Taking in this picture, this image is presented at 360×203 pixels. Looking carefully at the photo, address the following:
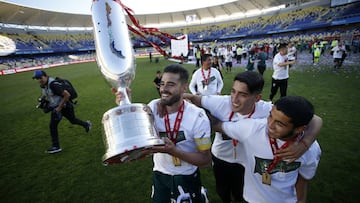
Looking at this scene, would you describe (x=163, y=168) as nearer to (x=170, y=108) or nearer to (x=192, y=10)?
(x=170, y=108)

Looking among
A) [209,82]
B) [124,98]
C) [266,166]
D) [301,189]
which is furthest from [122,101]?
[209,82]

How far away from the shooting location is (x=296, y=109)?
1354mm

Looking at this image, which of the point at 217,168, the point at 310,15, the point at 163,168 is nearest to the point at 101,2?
the point at 163,168

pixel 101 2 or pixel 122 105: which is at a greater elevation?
pixel 101 2

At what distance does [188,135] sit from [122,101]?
2.36 ft

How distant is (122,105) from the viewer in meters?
1.21

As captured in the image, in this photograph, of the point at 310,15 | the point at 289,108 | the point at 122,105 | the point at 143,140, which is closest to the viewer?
the point at 143,140

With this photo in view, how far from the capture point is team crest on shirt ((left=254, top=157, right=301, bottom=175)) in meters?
1.54

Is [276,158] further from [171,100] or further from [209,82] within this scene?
[209,82]

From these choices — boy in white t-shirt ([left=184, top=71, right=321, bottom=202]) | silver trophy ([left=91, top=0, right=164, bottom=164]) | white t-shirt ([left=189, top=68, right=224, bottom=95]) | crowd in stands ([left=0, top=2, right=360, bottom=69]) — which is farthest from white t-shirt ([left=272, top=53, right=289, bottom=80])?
crowd in stands ([left=0, top=2, right=360, bottom=69])

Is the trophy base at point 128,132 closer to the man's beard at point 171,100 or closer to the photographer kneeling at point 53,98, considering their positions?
the man's beard at point 171,100

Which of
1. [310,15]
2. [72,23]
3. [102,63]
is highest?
[72,23]

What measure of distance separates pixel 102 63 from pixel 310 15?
51.5 metres

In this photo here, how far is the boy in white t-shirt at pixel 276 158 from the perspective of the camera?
4.61ft
